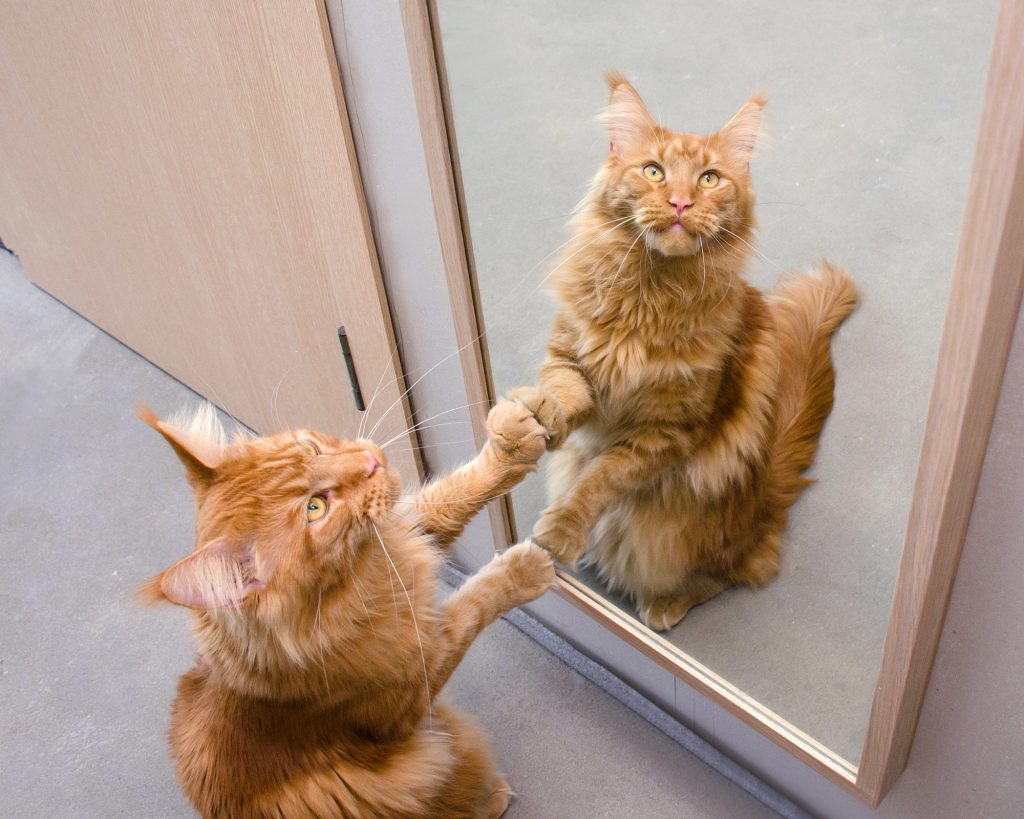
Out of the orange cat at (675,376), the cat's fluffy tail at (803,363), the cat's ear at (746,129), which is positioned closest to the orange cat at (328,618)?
the orange cat at (675,376)

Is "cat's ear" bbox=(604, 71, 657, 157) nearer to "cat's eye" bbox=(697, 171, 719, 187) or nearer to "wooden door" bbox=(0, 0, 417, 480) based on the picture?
"cat's eye" bbox=(697, 171, 719, 187)

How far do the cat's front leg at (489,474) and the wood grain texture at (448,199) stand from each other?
0.17 meters

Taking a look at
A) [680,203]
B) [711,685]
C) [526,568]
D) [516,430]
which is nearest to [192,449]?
[516,430]

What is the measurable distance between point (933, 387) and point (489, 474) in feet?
2.19

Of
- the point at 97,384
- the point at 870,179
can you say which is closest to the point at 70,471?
the point at 97,384

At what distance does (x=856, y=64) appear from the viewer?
0.90 m

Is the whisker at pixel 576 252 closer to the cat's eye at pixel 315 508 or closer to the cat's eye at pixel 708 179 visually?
the cat's eye at pixel 708 179

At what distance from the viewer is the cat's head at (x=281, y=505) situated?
1.09 meters

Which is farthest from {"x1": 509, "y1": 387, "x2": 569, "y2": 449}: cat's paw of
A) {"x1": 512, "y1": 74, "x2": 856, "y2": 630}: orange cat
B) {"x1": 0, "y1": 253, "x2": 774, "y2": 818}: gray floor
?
{"x1": 0, "y1": 253, "x2": 774, "y2": 818}: gray floor

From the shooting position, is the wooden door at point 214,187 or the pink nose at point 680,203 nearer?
the pink nose at point 680,203

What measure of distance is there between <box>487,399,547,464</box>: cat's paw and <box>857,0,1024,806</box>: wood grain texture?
0.49 m

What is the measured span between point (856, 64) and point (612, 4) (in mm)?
286

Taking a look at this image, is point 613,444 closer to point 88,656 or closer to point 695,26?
point 695,26

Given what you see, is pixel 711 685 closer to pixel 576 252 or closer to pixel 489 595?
pixel 489 595
